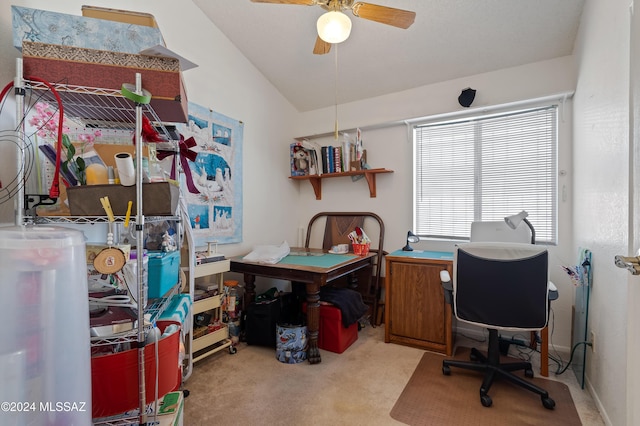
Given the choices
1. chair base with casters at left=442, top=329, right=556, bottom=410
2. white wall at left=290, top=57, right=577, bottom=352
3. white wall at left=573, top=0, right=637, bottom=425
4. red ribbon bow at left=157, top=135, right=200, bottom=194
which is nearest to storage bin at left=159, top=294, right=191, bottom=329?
red ribbon bow at left=157, top=135, right=200, bottom=194

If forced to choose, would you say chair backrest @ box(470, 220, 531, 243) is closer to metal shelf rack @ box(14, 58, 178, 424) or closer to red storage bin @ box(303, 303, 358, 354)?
red storage bin @ box(303, 303, 358, 354)

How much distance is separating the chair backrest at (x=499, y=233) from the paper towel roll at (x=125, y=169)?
2.38 meters

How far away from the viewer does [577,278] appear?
6.43ft

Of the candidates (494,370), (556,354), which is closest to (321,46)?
(494,370)

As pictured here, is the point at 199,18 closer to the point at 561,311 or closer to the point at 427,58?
the point at 427,58

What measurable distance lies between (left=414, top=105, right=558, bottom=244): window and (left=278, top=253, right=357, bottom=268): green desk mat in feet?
3.07

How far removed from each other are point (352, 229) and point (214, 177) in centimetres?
155

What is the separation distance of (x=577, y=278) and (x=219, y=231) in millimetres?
2718

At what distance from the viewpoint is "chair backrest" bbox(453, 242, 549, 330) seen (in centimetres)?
169

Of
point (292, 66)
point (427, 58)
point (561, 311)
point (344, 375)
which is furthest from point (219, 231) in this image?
point (561, 311)

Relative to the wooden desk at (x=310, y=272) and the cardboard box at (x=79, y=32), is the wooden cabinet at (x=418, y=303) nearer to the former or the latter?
the wooden desk at (x=310, y=272)

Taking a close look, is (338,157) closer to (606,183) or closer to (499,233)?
(499,233)

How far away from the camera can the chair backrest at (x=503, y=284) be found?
1.69m

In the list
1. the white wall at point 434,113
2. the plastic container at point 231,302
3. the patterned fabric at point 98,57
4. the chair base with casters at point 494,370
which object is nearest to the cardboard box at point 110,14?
the patterned fabric at point 98,57
